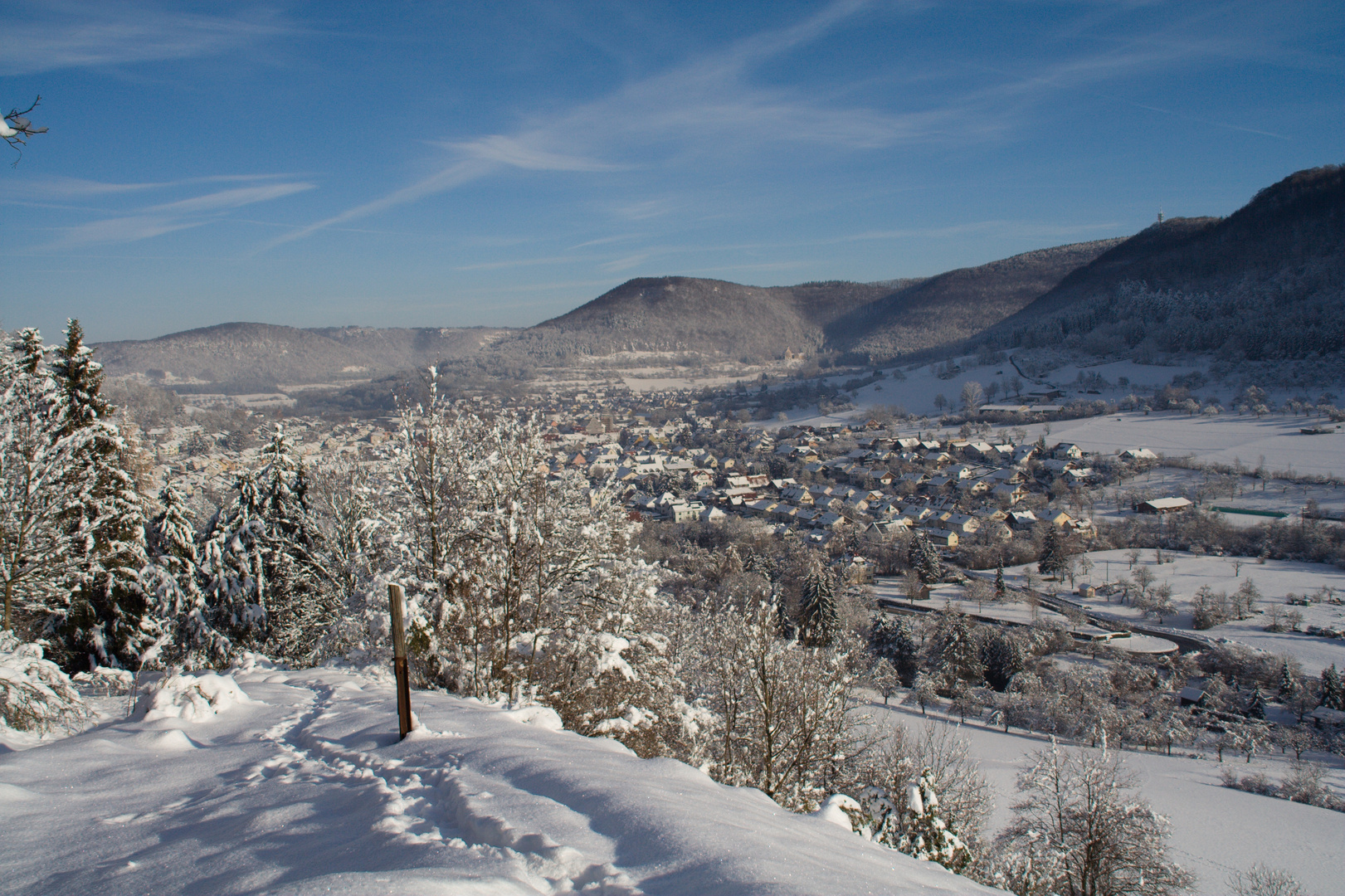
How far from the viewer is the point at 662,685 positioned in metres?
7.37

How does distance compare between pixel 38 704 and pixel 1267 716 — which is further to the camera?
pixel 1267 716

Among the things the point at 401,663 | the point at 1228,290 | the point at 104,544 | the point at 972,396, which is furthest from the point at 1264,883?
the point at 1228,290

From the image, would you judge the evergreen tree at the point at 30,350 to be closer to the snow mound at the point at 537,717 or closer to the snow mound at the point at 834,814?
the snow mound at the point at 537,717

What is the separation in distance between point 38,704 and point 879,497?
44.9 m

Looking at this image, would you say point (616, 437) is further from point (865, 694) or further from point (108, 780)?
point (108, 780)

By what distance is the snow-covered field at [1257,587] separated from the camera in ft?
73.2

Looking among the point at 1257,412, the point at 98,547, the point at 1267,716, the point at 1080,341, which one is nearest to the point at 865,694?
the point at 1267,716

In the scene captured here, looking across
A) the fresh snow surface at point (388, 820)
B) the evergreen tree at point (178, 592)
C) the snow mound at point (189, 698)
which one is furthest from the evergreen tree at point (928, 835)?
the evergreen tree at point (178, 592)

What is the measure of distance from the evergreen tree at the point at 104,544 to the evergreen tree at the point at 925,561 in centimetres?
2964

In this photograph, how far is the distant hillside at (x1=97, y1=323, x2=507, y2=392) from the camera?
392 ft

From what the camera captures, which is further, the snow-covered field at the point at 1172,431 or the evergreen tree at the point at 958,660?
the snow-covered field at the point at 1172,431

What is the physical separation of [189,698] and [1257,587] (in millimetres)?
35985

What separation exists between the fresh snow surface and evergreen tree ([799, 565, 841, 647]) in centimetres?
1945

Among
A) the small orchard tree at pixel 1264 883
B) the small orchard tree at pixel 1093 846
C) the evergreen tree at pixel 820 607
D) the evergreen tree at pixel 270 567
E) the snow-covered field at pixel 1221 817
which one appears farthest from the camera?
the evergreen tree at pixel 820 607
